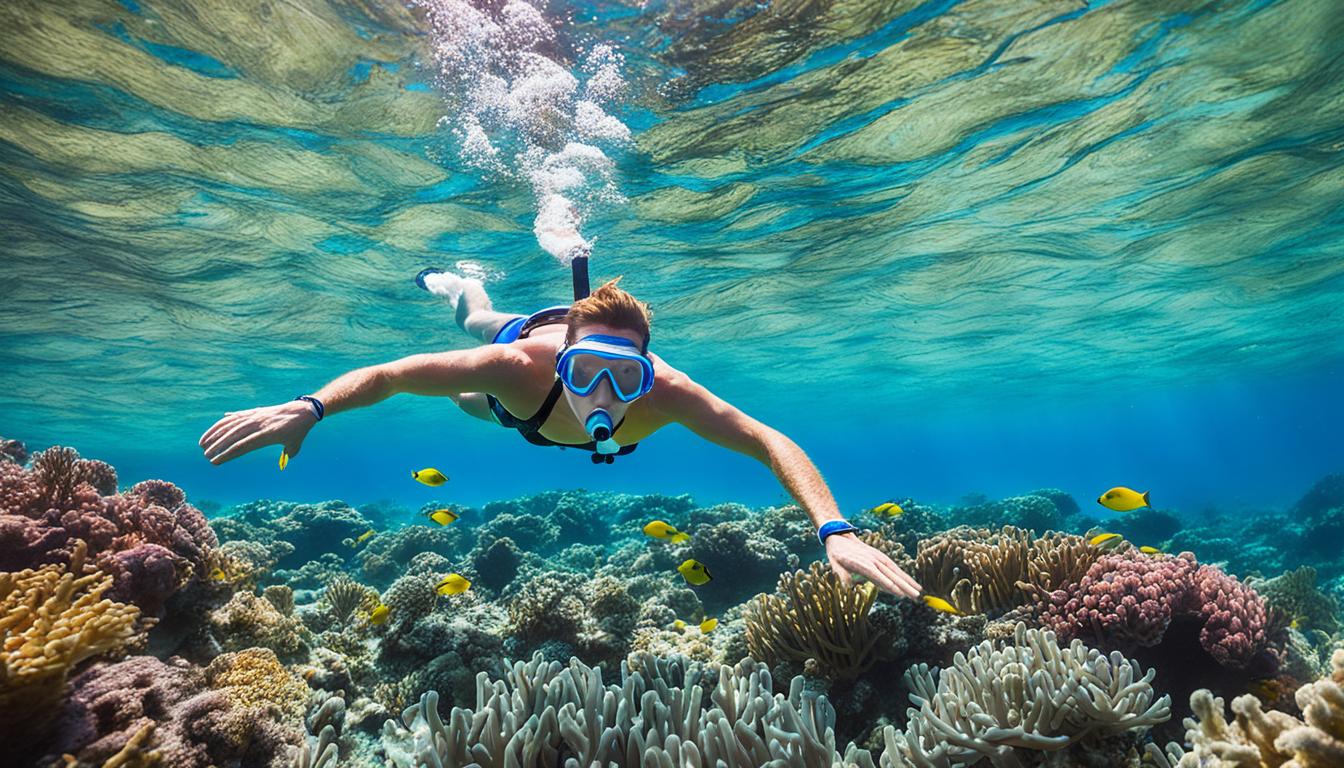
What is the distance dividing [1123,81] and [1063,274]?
1161 centimetres

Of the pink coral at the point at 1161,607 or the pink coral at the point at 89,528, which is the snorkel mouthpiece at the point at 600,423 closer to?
the pink coral at the point at 89,528

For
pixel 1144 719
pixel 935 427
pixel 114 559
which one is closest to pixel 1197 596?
pixel 1144 719

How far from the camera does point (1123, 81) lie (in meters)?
10.7

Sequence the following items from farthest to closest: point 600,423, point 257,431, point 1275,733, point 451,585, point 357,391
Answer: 1. point 451,585
2. point 600,423
3. point 357,391
4. point 257,431
5. point 1275,733

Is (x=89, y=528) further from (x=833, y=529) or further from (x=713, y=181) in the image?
(x=713, y=181)

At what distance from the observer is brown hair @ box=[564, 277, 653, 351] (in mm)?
4730

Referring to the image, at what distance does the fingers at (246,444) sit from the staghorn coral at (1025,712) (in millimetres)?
3838

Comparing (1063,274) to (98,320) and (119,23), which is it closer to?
(119,23)

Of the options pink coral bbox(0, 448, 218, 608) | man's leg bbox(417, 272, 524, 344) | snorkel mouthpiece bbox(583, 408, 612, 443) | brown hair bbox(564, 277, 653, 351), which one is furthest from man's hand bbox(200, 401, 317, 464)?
man's leg bbox(417, 272, 524, 344)

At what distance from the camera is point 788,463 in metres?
4.26

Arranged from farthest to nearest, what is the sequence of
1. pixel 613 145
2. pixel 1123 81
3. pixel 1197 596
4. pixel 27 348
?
pixel 27 348, pixel 613 145, pixel 1123 81, pixel 1197 596

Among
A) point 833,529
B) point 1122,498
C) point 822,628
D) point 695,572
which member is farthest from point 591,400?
point 1122,498

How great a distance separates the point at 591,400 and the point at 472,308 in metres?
8.09

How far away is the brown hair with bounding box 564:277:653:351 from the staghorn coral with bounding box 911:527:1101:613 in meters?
4.35
